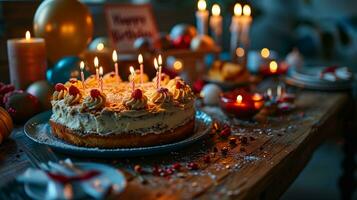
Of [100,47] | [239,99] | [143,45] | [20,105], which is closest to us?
[20,105]

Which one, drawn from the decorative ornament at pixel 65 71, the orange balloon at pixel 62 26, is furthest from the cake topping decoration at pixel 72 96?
the orange balloon at pixel 62 26

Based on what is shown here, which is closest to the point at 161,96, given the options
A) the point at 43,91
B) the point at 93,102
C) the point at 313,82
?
the point at 93,102

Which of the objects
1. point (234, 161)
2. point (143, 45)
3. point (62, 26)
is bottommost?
point (234, 161)

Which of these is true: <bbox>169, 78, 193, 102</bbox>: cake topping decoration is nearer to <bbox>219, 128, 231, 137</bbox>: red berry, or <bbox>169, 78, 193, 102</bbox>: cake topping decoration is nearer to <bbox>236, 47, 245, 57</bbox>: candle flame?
<bbox>219, 128, 231, 137</bbox>: red berry

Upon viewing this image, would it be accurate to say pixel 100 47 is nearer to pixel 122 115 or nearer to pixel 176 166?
pixel 122 115

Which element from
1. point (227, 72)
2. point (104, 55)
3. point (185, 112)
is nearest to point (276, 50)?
point (227, 72)

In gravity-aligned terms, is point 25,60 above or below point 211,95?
above

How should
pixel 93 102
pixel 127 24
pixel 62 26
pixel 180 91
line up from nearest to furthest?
pixel 93 102
pixel 180 91
pixel 62 26
pixel 127 24
